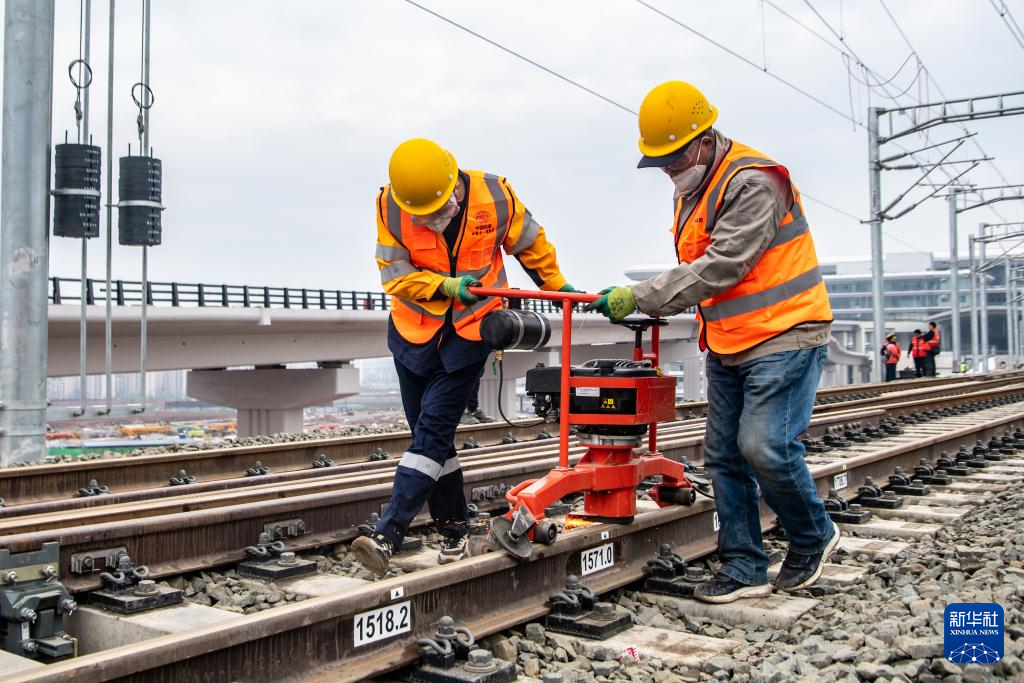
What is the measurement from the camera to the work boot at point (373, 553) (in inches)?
180

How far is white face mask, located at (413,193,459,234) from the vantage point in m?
4.88

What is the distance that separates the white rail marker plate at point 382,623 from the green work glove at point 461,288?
5.12 ft

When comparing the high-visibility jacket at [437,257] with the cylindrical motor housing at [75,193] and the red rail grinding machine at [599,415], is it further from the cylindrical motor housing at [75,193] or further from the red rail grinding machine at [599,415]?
the cylindrical motor housing at [75,193]

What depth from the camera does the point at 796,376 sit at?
462 centimetres

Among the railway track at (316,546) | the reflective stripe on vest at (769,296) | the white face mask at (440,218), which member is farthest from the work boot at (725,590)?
the white face mask at (440,218)

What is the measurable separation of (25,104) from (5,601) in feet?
25.4

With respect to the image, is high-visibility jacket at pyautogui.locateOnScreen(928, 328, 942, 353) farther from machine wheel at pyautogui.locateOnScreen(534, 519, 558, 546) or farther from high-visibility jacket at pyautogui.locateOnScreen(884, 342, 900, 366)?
machine wheel at pyautogui.locateOnScreen(534, 519, 558, 546)

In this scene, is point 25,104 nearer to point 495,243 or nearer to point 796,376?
point 495,243

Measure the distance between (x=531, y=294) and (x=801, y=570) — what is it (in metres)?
1.84

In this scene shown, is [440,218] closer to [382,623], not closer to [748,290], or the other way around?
[748,290]

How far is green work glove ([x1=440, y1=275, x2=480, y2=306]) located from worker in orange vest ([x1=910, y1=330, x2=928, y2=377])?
97.1 feet

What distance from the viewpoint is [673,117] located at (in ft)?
15.2

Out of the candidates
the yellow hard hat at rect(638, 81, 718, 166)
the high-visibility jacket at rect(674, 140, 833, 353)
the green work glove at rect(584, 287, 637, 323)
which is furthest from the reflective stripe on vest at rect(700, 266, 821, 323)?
the yellow hard hat at rect(638, 81, 718, 166)

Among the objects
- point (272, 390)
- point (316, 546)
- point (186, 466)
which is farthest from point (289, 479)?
point (272, 390)
